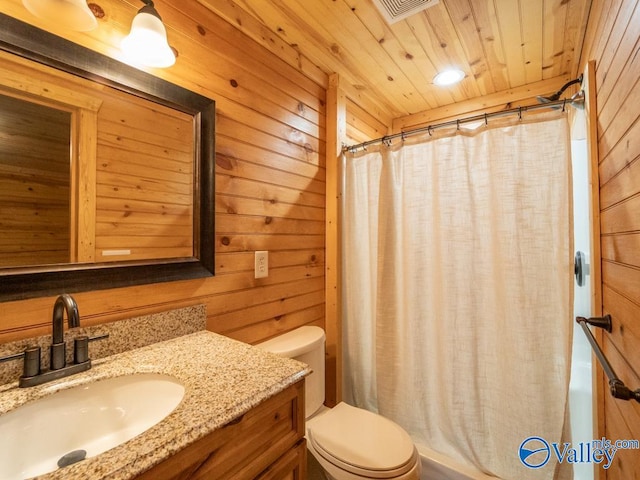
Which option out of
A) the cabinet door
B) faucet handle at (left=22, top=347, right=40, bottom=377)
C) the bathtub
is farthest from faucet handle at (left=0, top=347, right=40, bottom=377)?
the bathtub

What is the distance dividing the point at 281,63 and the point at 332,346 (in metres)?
1.75

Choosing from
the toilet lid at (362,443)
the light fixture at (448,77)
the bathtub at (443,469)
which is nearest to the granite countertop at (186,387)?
the toilet lid at (362,443)

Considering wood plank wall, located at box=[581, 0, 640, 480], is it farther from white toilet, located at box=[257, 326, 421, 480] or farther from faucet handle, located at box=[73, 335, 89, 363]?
faucet handle, located at box=[73, 335, 89, 363]

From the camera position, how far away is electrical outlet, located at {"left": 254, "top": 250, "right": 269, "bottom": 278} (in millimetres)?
1425

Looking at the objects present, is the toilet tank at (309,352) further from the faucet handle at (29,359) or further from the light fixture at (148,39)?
the light fixture at (148,39)

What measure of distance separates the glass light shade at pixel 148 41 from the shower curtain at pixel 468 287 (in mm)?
1178

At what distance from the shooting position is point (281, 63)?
1.60m

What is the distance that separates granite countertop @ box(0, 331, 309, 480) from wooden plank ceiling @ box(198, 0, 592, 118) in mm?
1424

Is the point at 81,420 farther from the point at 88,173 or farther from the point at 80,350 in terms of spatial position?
the point at 88,173

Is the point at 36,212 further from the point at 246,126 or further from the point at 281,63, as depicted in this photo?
the point at 281,63

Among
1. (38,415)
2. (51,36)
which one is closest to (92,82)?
(51,36)

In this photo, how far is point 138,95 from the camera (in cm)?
102

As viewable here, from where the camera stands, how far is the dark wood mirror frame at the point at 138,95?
2.56 feet

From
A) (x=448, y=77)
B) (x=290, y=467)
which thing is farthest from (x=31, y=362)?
(x=448, y=77)
